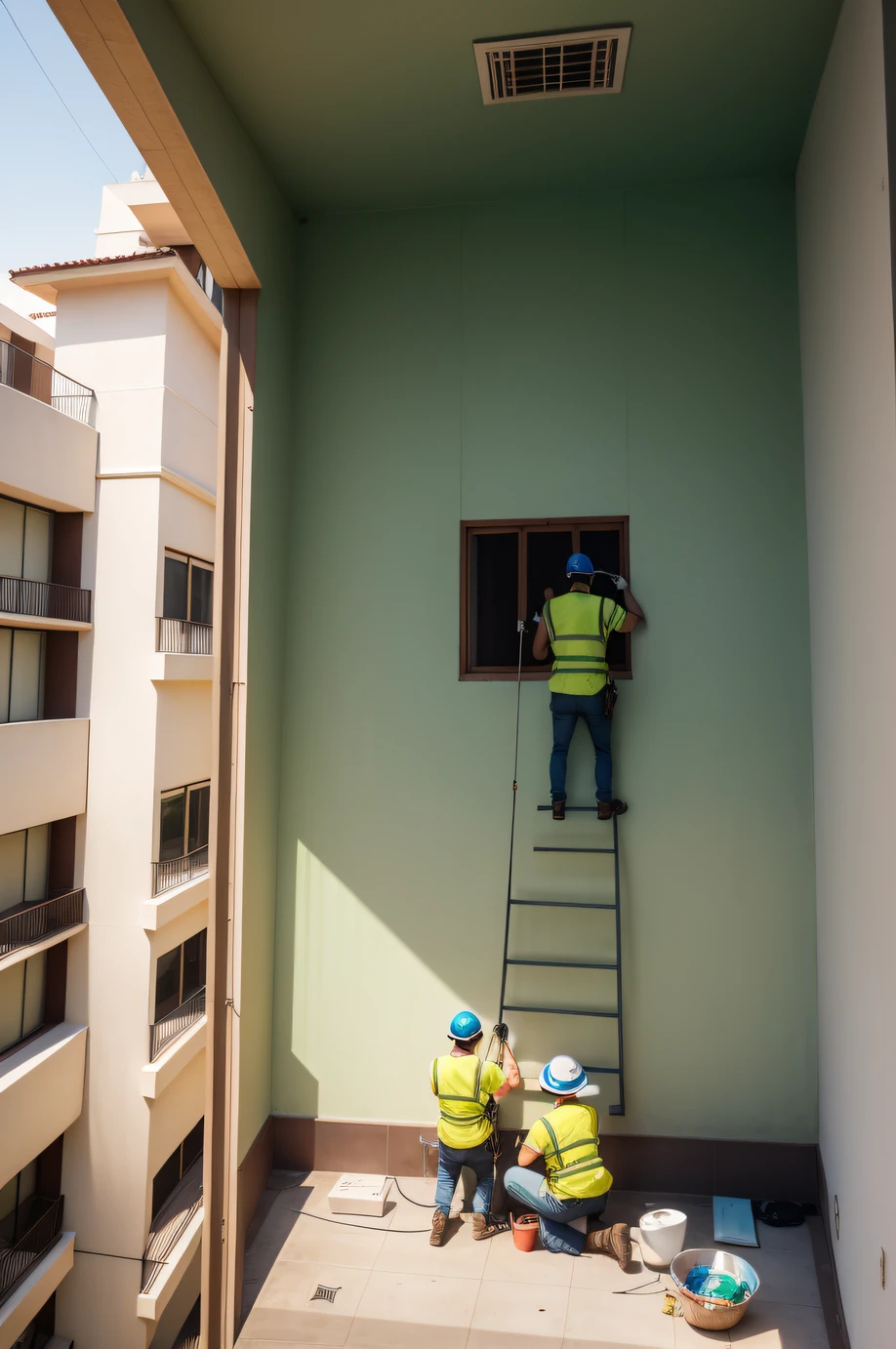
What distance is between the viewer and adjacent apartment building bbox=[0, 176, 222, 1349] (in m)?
9.29

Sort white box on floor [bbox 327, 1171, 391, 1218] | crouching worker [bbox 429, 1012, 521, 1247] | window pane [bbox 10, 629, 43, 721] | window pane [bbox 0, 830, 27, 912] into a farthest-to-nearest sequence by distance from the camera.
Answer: window pane [bbox 10, 629, 43, 721] → window pane [bbox 0, 830, 27, 912] → white box on floor [bbox 327, 1171, 391, 1218] → crouching worker [bbox 429, 1012, 521, 1247]

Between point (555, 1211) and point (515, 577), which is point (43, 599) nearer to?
point (515, 577)

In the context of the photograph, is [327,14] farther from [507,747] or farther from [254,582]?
[507,747]

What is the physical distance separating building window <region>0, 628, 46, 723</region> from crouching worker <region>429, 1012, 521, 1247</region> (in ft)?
24.2

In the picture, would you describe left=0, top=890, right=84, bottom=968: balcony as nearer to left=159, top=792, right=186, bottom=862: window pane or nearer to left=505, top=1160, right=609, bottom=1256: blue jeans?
left=159, top=792, right=186, bottom=862: window pane

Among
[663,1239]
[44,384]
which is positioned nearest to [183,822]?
[44,384]

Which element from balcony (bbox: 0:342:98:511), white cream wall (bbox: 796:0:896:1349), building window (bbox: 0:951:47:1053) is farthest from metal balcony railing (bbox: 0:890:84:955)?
white cream wall (bbox: 796:0:896:1349)

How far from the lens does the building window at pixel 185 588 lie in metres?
11.1

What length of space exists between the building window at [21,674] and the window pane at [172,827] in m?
2.06

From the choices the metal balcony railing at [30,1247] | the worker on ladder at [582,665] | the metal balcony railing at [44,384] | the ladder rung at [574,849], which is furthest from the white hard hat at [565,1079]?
the metal balcony railing at [30,1247]

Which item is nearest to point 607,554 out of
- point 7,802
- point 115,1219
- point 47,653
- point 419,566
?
point 419,566

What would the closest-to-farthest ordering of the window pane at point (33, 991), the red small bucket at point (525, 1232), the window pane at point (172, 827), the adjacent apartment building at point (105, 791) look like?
1. the red small bucket at point (525, 1232)
2. the adjacent apartment building at point (105, 791)
3. the window pane at point (33, 991)
4. the window pane at point (172, 827)

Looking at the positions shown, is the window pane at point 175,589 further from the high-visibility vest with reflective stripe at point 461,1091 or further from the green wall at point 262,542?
the high-visibility vest with reflective stripe at point 461,1091

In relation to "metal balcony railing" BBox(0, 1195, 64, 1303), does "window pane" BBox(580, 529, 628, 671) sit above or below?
above
